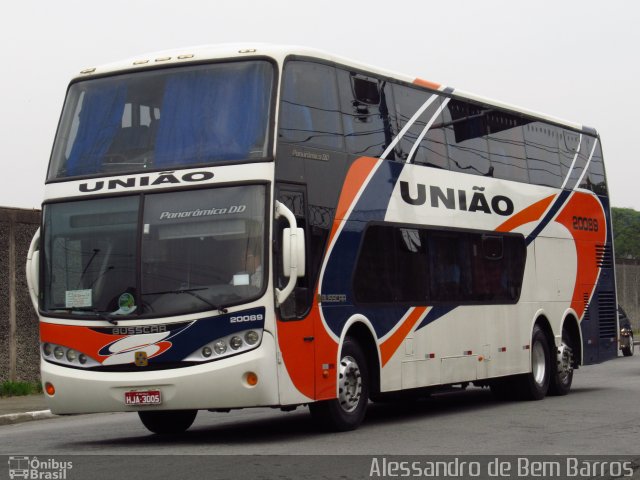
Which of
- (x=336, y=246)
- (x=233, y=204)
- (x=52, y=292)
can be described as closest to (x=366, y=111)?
(x=336, y=246)

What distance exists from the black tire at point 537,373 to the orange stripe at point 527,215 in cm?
168

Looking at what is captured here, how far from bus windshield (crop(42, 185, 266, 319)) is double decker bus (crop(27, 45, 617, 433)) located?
17mm

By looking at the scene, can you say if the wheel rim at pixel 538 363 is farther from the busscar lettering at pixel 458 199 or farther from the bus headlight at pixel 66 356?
the bus headlight at pixel 66 356

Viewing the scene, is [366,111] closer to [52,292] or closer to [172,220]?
[172,220]

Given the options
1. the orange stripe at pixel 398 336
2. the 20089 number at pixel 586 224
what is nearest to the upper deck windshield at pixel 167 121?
the orange stripe at pixel 398 336

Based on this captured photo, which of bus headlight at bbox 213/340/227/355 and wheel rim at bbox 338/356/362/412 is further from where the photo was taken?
wheel rim at bbox 338/356/362/412

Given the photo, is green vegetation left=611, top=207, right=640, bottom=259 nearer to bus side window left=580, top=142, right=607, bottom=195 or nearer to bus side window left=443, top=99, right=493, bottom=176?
bus side window left=580, top=142, right=607, bottom=195

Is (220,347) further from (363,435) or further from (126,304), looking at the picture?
(363,435)

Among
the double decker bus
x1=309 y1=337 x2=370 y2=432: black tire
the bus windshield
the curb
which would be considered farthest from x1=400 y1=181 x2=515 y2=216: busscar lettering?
the curb

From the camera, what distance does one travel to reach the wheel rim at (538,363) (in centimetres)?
1889

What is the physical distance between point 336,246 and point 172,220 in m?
2.06

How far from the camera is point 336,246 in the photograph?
13.9 m

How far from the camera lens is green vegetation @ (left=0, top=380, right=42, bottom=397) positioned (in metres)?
21.5

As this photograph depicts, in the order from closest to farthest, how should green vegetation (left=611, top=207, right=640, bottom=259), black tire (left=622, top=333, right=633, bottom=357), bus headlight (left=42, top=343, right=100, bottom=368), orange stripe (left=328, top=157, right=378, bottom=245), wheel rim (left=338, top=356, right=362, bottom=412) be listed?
bus headlight (left=42, top=343, right=100, bottom=368) < wheel rim (left=338, top=356, right=362, bottom=412) < orange stripe (left=328, top=157, right=378, bottom=245) < black tire (left=622, top=333, right=633, bottom=357) < green vegetation (left=611, top=207, right=640, bottom=259)
